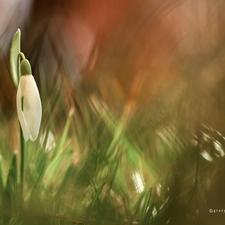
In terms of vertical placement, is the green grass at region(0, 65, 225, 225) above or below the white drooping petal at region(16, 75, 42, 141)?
below

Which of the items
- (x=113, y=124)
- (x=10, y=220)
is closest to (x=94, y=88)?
(x=113, y=124)

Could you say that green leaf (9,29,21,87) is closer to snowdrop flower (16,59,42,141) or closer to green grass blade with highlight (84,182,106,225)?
snowdrop flower (16,59,42,141)

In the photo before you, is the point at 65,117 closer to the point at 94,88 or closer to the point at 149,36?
the point at 94,88

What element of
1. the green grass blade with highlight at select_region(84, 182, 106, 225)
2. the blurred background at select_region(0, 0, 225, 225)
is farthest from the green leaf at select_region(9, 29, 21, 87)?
the green grass blade with highlight at select_region(84, 182, 106, 225)

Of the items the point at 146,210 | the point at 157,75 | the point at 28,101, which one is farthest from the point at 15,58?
the point at 146,210

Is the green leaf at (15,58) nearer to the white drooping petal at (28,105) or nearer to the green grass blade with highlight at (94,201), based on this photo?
the white drooping petal at (28,105)

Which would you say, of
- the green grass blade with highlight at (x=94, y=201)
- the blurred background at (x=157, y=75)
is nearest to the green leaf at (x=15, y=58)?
the blurred background at (x=157, y=75)

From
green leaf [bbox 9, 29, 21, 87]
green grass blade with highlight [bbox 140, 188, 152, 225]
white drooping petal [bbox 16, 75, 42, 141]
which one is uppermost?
green leaf [bbox 9, 29, 21, 87]
